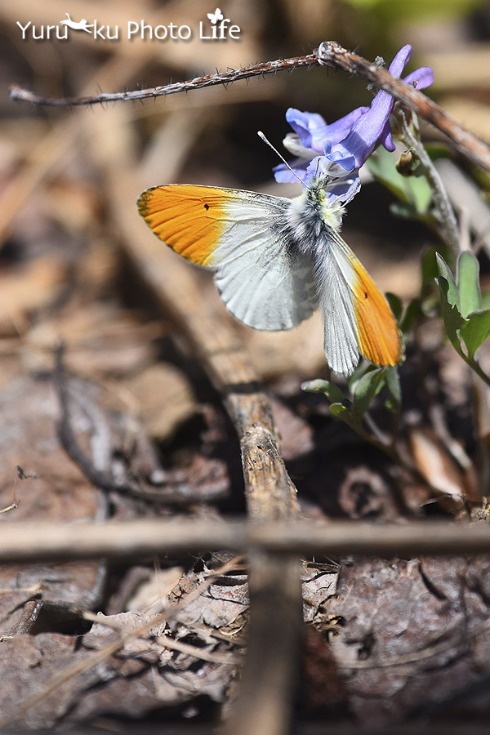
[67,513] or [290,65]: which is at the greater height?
[290,65]

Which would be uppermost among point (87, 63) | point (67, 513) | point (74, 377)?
point (87, 63)

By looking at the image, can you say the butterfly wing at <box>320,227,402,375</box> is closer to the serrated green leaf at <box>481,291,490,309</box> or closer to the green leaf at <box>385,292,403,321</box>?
the green leaf at <box>385,292,403,321</box>

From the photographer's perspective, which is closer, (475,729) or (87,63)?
(475,729)

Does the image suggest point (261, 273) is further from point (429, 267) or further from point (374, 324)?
point (374, 324)

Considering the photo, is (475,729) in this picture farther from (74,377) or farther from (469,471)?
(74,377)

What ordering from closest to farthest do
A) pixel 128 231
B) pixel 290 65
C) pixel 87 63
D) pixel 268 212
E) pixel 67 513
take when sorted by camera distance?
pixel 290 65
pixel 268 212
pixel 67 513
pixel 128 231
pixel 87 63

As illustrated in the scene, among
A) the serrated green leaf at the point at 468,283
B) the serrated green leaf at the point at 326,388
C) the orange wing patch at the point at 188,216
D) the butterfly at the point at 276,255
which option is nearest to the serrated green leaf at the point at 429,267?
the serrated green leaf at the point at 468,283

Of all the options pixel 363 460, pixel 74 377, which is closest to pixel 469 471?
pixel 363 460
